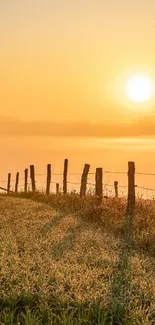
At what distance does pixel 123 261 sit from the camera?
10688 mm

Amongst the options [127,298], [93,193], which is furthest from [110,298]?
[93,193]

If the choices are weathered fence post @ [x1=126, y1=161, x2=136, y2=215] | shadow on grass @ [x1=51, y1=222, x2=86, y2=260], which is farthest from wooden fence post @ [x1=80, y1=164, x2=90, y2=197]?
shadow on grass @ [x1=51, y1=222, x2=86, y2=260]

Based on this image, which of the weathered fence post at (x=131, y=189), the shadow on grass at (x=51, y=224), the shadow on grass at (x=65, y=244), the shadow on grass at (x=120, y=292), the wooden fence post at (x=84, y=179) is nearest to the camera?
the shadow on grass at (x=120, y=292)

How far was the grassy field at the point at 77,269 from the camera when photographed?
7.17m

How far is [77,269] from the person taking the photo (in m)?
9.24

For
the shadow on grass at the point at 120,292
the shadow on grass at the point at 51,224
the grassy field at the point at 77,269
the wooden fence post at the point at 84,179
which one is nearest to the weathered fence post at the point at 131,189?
the grassy field at the point at 77,269

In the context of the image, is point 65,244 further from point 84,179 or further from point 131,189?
point 84,179

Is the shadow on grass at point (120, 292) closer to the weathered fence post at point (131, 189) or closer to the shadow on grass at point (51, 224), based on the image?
the shadow on grass at point (51, 224)

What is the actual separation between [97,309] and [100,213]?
34.9 feet

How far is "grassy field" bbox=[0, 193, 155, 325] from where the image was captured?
717 centimetres

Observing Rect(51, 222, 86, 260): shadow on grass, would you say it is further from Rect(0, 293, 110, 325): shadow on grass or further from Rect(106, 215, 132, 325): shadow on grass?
Rect(0, 293, 110, 325): shadow on grass

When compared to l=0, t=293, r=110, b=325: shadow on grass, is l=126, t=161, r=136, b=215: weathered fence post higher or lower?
higher

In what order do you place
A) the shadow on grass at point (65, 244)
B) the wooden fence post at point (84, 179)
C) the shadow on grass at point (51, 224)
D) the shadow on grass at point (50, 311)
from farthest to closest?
the wooden fence post at point (84, 179) < the shadow on grass at point (51, 224) < the shadow on grass at point (65, 244) < the shadow on grass at point (50, 311)

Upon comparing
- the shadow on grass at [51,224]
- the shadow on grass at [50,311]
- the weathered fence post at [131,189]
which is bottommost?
the shadow on grass at [50,311]
